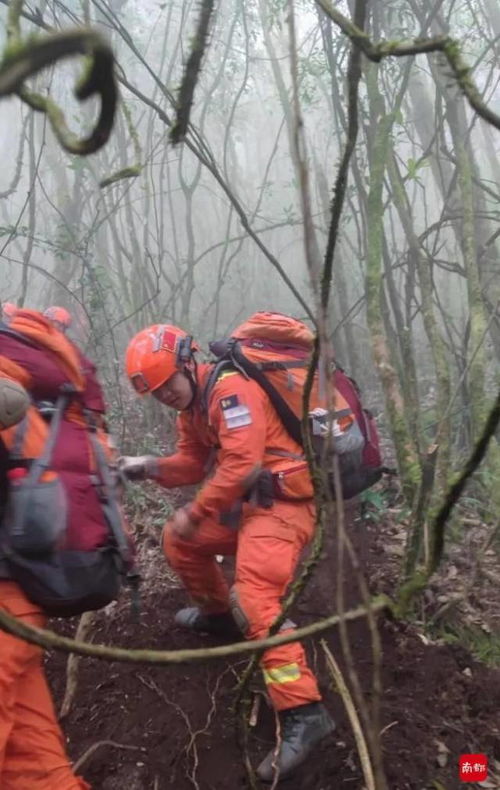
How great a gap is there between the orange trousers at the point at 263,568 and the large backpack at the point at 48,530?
69 centimetres

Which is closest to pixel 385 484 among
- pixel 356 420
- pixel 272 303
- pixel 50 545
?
pixel 356 420

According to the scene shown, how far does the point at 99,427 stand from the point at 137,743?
4.66ft

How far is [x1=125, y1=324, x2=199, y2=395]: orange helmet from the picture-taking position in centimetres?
310

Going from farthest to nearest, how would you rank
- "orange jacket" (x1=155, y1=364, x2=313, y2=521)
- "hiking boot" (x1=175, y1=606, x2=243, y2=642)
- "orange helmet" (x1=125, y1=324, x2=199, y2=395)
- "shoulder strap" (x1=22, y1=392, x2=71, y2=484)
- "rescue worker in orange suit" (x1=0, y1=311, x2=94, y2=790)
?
"hiking boot" (x1=175, y1=606, x2=243, y2=642), "orange helmet" (x1=125, y1=324, x2=199, y2=395), "orange jacket" (x1=155, y1=364, x2=313, y2=521), "shoulder strap" (x1=22, y1=392, x2=71, y2=484), "rescue worker in orange suit" (x1=0, y1=311, x2=94, y2=790)

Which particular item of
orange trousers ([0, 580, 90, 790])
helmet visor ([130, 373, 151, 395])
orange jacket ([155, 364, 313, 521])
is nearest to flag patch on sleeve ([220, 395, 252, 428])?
orange jacket ([155, 364, 313, 521])

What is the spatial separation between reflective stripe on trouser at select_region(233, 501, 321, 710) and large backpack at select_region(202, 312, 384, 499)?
336 millimetres

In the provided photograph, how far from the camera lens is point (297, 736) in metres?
2.58

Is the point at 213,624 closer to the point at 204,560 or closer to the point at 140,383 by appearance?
the point at 204,560

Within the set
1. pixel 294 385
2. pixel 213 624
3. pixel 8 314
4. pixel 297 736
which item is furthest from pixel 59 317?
pixel 297 736

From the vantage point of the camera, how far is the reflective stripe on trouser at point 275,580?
2643 mm

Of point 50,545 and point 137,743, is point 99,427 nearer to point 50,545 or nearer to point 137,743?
point 50,545

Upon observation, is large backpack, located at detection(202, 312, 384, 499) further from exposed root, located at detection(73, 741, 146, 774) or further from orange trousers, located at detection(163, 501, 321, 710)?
exposed root, located at detection(73, 741, 146, 774)

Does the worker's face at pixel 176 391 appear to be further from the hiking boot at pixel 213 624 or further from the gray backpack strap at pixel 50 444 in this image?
the hiking boot at pixel 213 624

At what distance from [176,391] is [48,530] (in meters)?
1.23
